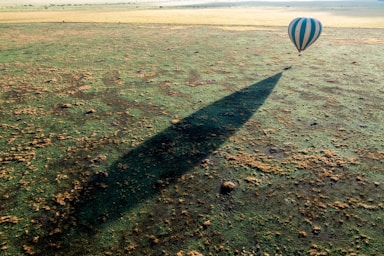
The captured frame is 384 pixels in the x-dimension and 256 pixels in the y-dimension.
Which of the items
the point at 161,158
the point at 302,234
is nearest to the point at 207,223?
the point at 302,234

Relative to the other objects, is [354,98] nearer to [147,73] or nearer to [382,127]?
[382,127]

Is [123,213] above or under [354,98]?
under

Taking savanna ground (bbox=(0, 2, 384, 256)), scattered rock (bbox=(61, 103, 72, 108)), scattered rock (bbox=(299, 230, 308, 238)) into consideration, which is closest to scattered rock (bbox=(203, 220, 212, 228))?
savanna ground (bbox=(0, 2, 384, 256))

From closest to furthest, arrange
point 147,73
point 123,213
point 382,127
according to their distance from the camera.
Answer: point 123,213 < point 382,127 < point 147,73

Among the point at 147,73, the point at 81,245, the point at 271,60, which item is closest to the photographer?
the point at 81,245

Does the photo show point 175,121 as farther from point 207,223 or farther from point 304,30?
point 304,30

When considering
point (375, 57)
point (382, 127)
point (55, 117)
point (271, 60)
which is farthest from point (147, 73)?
point (375, 57)

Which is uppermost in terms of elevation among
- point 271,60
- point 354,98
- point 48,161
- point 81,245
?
point 271,60
